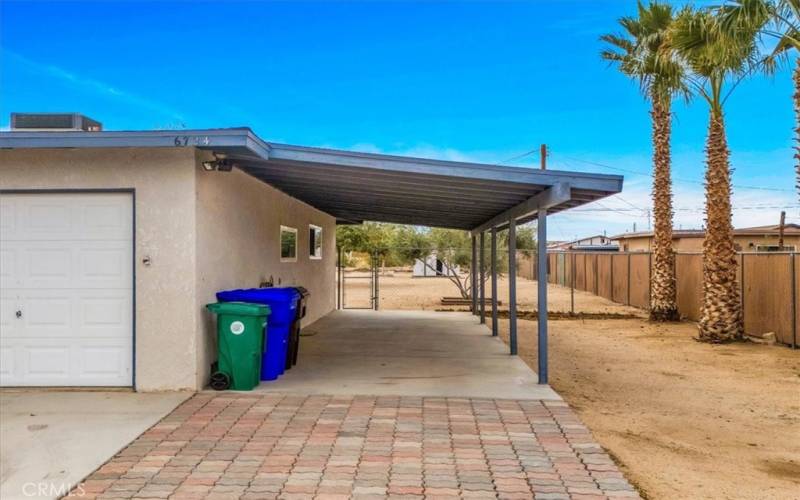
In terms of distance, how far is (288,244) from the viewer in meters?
11.9

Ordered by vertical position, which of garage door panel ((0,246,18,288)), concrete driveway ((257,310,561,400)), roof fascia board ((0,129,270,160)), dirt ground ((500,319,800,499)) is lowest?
dirt ground ((500,319,800,499))

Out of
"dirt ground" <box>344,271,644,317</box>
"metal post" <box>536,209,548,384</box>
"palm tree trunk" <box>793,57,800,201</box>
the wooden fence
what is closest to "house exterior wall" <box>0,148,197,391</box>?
"metal post" <box>536,209,548,384</box>

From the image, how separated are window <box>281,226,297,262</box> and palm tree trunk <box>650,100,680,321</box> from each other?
9674 mm

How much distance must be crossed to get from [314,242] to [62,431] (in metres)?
9.62

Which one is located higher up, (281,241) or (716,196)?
(716,196)

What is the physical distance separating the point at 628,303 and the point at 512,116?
1831cm

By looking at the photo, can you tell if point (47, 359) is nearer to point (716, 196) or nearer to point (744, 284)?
point (716, 196)

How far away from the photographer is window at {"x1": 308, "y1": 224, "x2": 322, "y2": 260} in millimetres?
14102

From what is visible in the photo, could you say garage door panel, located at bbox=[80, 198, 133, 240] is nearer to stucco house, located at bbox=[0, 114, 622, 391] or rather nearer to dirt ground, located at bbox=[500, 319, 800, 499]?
stucco house, located at bbox=[0, 114, 622, 391]

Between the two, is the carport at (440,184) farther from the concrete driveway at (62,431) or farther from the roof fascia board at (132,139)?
the concrete driveway at (62,431)

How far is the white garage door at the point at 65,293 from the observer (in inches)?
265

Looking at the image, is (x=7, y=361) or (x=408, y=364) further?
(x=408, y=364)

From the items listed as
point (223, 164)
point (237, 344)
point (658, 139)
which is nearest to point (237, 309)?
point (237, 344)

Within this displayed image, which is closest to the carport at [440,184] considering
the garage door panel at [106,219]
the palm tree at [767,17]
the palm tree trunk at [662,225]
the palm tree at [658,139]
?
the garage door panel at [106,219]
